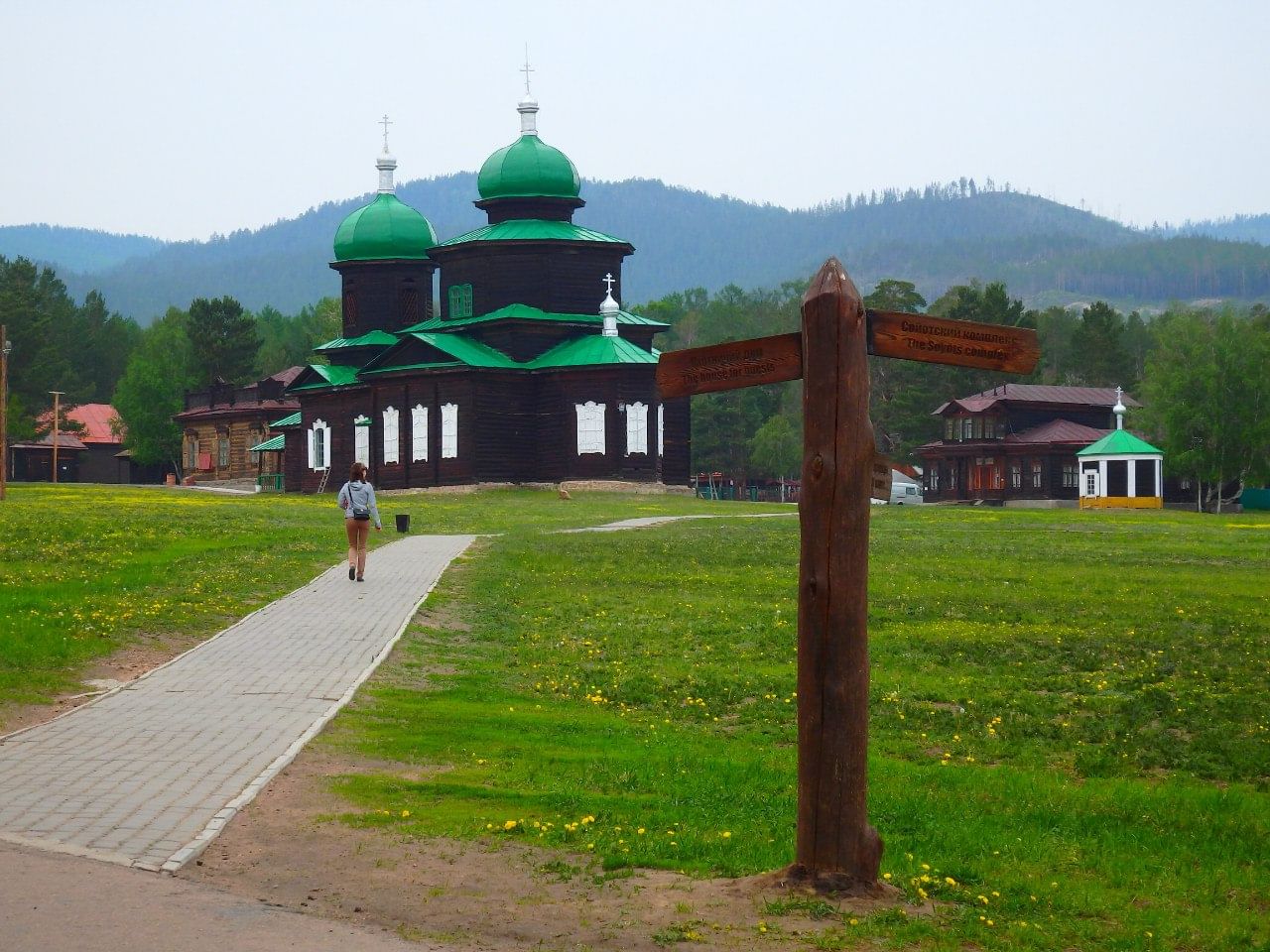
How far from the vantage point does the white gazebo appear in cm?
7806

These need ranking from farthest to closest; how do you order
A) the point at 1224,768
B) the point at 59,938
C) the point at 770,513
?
the point at 770,513 → the point at 1224,768 → the point at 59,938

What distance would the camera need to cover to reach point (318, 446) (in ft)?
240

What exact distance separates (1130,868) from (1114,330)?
4438 inches

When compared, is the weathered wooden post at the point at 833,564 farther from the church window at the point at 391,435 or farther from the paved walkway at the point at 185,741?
the church window at the point at 391,435

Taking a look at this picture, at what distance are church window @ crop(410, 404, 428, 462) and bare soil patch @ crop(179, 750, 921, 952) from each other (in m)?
56.5

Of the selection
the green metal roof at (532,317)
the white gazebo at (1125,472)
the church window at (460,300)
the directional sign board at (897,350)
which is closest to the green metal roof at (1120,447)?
the white gazebo at (1125,472)

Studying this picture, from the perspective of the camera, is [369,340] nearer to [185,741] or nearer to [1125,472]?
[1125,472]

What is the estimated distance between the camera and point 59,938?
24.7ft

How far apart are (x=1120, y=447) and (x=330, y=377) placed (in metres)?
35.9

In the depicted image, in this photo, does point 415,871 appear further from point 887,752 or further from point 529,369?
point 529,369

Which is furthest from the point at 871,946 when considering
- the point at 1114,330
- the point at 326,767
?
the point at 1114,330

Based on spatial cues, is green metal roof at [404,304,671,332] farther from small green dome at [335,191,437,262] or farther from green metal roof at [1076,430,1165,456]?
green metal roof at [1076,430,1165,456]

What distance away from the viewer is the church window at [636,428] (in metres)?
64.8

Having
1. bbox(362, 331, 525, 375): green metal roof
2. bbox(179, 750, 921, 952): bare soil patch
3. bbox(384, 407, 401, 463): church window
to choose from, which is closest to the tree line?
bbox(384, 407, 401, 463): church window
